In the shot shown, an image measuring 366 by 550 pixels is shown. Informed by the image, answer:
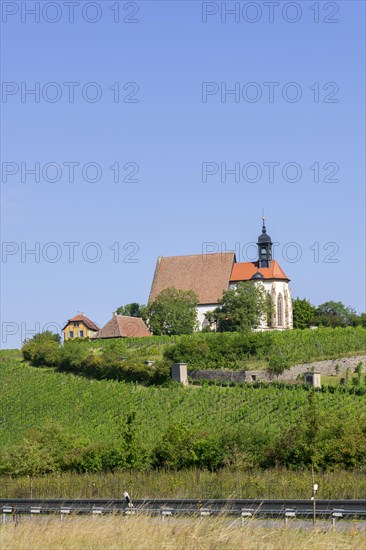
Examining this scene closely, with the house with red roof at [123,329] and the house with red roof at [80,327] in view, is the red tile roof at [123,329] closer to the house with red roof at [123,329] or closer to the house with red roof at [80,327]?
the house with red roof at [123,329]

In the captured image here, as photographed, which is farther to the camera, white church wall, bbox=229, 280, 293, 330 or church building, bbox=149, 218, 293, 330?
church building, bbox=149, 218, 293, 330

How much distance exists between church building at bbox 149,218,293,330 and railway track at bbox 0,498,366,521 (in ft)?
225

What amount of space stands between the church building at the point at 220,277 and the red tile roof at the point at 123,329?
20.7ft

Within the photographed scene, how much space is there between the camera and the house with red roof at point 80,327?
110000 millimetres

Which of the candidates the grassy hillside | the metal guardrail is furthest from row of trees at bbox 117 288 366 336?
the metal guardrail

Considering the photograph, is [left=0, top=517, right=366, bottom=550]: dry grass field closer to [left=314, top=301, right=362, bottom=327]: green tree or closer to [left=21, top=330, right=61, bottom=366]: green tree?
[left=21, top=330, right=61, bottom=366]: green tree

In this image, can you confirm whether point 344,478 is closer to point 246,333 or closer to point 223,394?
point 223,394

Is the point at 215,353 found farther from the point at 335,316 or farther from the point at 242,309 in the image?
the point at 335,316

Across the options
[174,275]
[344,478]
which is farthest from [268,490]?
[174,275]

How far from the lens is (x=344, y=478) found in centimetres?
3369

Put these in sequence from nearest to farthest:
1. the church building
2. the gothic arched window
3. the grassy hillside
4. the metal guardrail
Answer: the metal guardrail → the grassy hillside → the gothic arched window → the church building

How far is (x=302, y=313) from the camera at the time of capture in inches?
4405

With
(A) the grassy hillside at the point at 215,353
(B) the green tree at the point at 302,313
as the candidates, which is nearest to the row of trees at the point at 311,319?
(B) the green tree at the point at 302,313

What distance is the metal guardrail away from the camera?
2453cm
